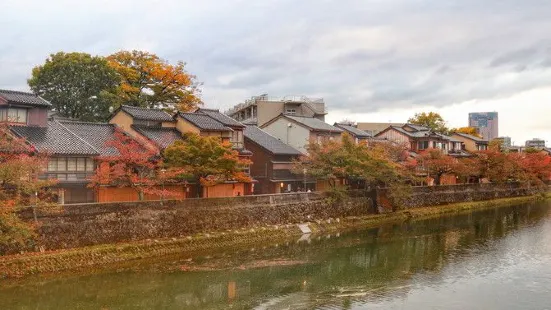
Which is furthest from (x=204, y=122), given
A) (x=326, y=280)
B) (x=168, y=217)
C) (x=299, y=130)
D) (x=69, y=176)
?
(x=326, y=280)

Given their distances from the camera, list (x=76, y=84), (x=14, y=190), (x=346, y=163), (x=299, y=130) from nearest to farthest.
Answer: (x=14, y=190) → (x=346, y=163) → (x=76, y=84) → (x=299, y=130)

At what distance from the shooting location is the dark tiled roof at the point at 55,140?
106 feet

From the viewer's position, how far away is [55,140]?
33.5 metres

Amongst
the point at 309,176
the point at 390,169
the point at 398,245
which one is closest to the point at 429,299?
the point at 398,245

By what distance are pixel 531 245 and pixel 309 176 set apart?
19.8m

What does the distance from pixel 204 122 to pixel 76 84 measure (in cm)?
1294

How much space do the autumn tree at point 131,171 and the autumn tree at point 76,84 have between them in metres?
14.5

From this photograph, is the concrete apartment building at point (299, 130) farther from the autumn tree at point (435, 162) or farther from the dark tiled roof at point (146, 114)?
the dark tiled roof at point (146, 114)

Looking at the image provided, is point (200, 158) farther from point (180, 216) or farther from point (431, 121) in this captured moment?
point (431, 121)

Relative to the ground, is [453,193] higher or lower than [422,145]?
lower

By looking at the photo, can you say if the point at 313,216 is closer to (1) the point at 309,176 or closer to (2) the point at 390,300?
(1) the point at 309,176

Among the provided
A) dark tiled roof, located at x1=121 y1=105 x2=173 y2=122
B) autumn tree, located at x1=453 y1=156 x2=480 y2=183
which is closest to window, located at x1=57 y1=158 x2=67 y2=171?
dark tiled roof, located at x1=121 y1=105 x2=173 y2=122

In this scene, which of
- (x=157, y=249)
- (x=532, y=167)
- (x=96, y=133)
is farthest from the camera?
(x=532, y=167)

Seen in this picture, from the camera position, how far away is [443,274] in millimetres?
26859
